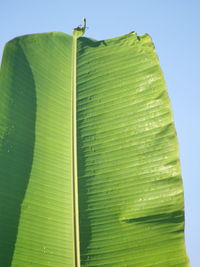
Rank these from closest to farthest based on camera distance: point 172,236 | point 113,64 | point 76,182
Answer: point 172,236
point 76,182
point 113,64

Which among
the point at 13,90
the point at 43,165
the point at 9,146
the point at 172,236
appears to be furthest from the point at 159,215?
the point at 13,90

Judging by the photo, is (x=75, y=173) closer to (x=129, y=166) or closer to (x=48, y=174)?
(x=48, y=174)

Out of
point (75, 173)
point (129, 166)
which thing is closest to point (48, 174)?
point (75, 173)

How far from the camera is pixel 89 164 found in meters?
1.33

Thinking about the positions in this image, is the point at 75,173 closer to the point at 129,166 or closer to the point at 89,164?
the point at 89,164

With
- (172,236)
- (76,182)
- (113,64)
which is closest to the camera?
(172,236)

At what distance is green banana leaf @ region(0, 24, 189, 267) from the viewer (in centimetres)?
124

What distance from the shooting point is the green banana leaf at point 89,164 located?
1242mm

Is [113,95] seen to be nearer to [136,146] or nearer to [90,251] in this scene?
[136,146]

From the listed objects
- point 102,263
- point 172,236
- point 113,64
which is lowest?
point 102,263

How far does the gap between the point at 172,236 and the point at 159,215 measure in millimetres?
84

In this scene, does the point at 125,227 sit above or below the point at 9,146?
below

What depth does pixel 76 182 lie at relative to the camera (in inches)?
52.0

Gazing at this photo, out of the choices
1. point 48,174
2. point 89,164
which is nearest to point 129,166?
point 89,164
